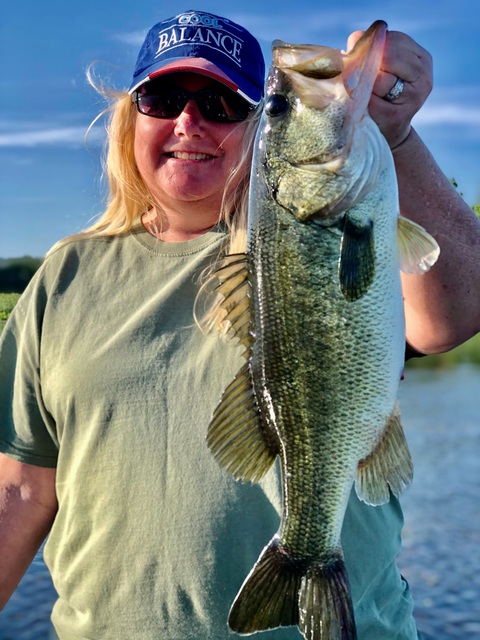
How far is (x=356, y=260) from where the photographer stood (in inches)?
70.7

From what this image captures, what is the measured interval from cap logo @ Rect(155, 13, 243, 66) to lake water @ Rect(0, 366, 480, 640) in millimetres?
1995

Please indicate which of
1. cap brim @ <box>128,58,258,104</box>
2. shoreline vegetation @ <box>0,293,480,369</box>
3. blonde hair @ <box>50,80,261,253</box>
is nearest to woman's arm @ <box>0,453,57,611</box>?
blonde hair @ <box>50,80,261,253</box>

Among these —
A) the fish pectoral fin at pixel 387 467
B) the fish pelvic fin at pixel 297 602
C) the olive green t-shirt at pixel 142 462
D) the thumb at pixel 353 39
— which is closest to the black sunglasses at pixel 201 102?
the olive green t-shirt at pixel 142 462

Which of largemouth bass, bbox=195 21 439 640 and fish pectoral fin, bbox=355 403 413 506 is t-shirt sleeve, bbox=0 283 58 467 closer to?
largemouth bass, bbox=195 21 439 640

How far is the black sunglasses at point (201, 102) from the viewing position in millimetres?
2707

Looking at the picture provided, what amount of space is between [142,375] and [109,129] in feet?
3.61

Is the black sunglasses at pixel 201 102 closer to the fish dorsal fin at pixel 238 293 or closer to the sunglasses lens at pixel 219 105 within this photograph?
the sunglasses lens at pixel 219 105

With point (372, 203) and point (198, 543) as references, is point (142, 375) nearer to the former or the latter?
point (198, 543)

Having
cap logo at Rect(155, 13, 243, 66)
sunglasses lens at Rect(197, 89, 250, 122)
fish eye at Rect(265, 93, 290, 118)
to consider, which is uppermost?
cap logo at Rect(155, 13, 243, 66)

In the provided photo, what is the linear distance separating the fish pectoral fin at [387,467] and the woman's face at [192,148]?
3.76 feet

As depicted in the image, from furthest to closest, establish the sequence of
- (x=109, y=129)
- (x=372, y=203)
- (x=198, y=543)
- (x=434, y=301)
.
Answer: (x=109, y=129), (x=198, y=543), (x=434, y=301), (x=372, y=203)

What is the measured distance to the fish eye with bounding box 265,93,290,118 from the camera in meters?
1.93

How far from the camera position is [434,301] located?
89.0 inches

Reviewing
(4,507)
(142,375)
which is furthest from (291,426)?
(4,507)
